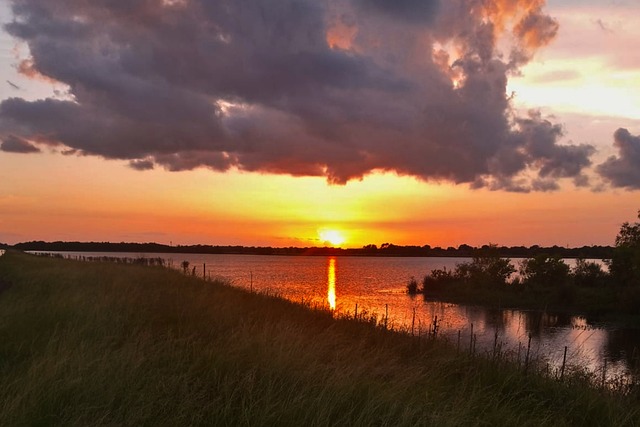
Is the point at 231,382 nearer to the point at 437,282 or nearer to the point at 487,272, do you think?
the point at 437,282

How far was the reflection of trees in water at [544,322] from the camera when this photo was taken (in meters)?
35.8

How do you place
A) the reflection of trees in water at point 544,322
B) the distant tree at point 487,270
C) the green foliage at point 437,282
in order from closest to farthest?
the reflection of trees in water at point 544,322, the distant tree at point 487,270, the green foliage at point 437,282

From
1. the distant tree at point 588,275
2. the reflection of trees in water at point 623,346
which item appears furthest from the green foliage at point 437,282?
the reflection of trees in water at point 623,346

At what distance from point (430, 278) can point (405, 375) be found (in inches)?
2230

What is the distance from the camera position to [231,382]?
7.07m

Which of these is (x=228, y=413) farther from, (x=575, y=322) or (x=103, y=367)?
(x=575, y=322)

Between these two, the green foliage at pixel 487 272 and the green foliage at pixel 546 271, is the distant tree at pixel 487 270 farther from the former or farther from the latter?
the green foliage at pixel 546 271

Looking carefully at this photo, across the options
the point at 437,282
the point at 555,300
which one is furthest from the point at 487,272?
the point at 555,300

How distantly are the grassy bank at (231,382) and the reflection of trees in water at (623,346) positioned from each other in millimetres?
17651

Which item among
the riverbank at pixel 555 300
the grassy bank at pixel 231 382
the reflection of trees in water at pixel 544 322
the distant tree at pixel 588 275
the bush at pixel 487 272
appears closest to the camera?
the grassy bank at pixel 231 382

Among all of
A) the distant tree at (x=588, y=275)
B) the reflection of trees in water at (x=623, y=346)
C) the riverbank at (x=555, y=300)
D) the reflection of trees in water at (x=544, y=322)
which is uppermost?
the distant tree at (x=588, y=275)

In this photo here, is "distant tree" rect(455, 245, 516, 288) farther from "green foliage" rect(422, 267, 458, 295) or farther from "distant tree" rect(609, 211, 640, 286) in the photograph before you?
"distant tree" rect(609, 211, 640, 286)

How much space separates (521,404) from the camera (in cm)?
887

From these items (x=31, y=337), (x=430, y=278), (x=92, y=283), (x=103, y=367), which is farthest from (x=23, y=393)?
(x=430, y=278)
